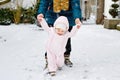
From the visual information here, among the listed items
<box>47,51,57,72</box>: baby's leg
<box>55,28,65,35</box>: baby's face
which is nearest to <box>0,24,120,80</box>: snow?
<box>47,51,57,72</box>: baby's leg

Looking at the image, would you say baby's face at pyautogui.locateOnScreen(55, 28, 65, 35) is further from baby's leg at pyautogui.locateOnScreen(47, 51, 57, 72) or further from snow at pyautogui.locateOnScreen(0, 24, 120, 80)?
snow at pyautogui.locateOnScreen(0, 24, 120, 80)

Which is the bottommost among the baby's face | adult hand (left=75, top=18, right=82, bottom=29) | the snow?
the snow

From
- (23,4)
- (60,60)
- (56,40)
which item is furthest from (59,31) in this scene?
(23,4)

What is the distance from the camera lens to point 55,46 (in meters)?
4.49

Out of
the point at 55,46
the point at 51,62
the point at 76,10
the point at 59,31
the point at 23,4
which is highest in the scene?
the point at 76,10

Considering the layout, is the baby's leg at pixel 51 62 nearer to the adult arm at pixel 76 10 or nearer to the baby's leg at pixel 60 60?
the baby's leg at pixel 60 60

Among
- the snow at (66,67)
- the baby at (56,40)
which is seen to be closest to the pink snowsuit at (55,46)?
the baby at (56,40)

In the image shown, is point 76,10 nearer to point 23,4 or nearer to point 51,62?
point 51,62

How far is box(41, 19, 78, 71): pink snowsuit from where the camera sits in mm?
4469

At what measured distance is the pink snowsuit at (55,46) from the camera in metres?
4.47

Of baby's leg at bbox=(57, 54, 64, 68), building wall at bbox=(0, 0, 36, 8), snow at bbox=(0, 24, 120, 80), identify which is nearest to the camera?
snow at bbox=(0, 24, 120, 80)

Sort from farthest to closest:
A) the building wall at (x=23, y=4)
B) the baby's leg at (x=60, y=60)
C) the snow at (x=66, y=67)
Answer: the building wall at (x=23, y=4) → the baby's leg at (x=60, y=60) → the snow at (x=66, y=67)

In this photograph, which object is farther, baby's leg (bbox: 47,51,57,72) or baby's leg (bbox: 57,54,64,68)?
baby's leg (bbox: 57,54,64,68)

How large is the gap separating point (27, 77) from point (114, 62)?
1569 millimetres
